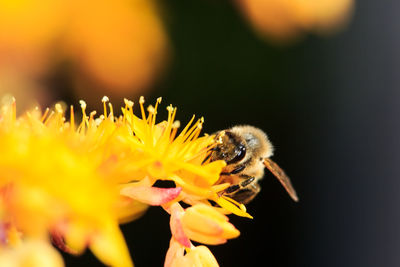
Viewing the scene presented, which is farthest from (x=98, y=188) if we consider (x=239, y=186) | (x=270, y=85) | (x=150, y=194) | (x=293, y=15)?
(x=270, y=85)

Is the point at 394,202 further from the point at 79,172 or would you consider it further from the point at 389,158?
the point at 79,172

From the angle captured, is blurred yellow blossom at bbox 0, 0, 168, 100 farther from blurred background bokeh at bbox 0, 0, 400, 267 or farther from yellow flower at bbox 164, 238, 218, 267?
yellow flower at bbox 164, 238, 218, 267

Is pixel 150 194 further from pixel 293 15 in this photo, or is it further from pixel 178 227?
pixel 293 15

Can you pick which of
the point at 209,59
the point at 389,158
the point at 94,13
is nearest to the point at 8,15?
the point at 94,13

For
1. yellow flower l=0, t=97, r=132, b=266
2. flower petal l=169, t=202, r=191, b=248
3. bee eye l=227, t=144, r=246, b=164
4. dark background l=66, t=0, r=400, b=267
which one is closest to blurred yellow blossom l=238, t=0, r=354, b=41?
dark background l=66, t=0, r=400, b=267

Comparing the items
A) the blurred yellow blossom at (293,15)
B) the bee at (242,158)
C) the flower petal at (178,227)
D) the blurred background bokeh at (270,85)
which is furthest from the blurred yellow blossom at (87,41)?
the flower petal at (178,227)

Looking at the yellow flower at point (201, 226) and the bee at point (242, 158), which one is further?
the bee at point (242, 158)

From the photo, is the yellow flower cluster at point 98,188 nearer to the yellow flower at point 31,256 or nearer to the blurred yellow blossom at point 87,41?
the yellow flower at point 31,256
